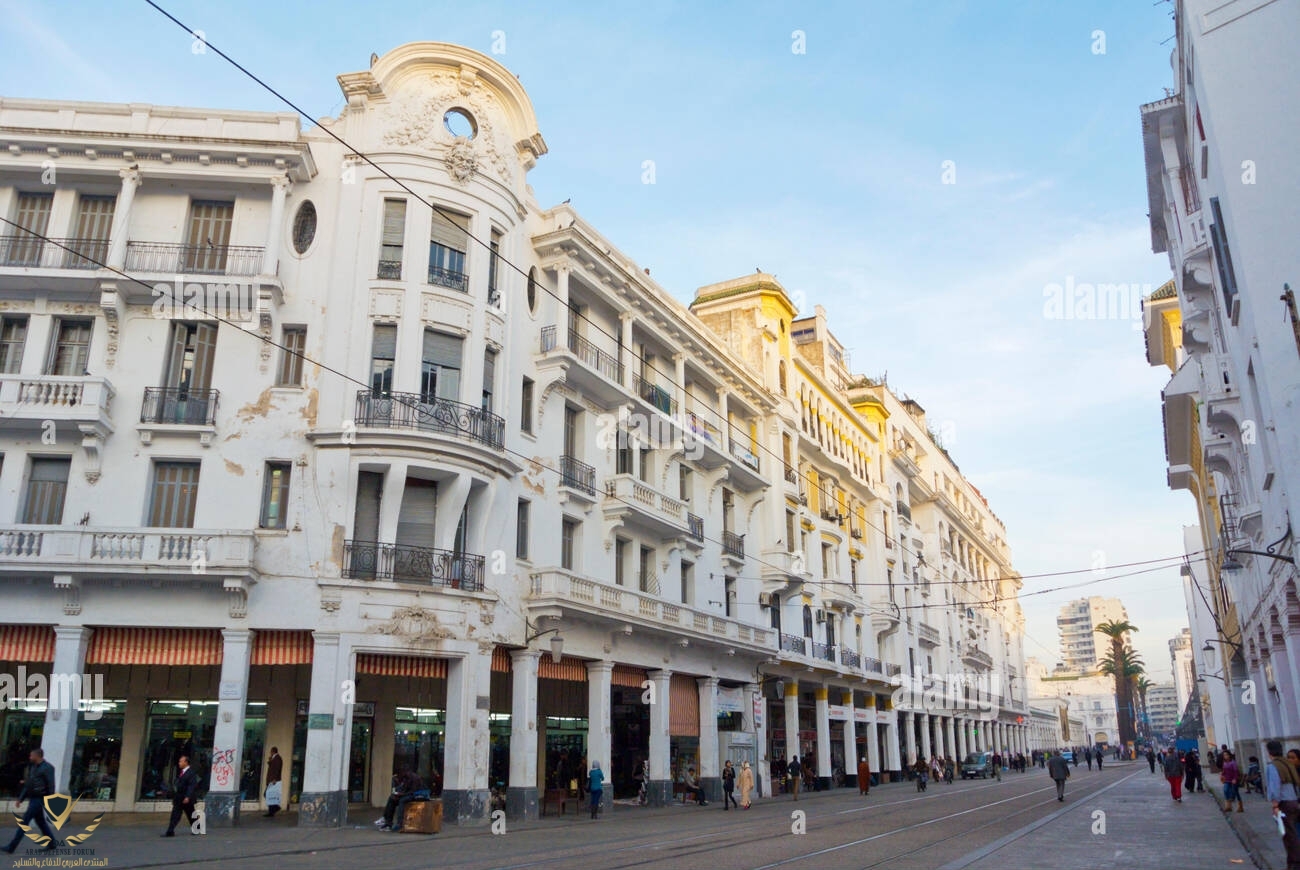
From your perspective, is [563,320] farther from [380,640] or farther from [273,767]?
[273,767]

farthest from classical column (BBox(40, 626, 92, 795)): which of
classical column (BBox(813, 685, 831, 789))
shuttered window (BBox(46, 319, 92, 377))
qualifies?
classical column (BBox(813, 685, 831, 789))

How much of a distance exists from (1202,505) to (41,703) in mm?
48026

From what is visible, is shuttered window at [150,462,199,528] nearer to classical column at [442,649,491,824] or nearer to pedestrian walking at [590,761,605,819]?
classical column at [442,649,491,824]

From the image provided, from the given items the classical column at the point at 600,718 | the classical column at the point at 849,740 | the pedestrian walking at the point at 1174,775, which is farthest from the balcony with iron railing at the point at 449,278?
the classical column at the point at 849,740

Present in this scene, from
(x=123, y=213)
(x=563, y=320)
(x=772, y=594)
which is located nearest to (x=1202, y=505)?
(x=772, y=594)

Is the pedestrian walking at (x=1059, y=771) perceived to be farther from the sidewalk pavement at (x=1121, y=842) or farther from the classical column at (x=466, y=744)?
the classical column at (x=466, y=744)

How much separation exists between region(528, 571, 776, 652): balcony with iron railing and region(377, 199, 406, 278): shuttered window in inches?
354

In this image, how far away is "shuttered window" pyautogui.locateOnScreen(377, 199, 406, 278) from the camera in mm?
24672

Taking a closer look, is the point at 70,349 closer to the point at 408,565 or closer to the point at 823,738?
the point at 408,565

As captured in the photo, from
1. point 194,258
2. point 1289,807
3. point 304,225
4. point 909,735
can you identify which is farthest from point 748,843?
point 909,735

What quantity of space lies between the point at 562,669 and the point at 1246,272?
1939 cm

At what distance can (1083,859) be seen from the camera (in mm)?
15203

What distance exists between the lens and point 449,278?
25078mm

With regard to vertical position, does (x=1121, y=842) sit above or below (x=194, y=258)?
below
